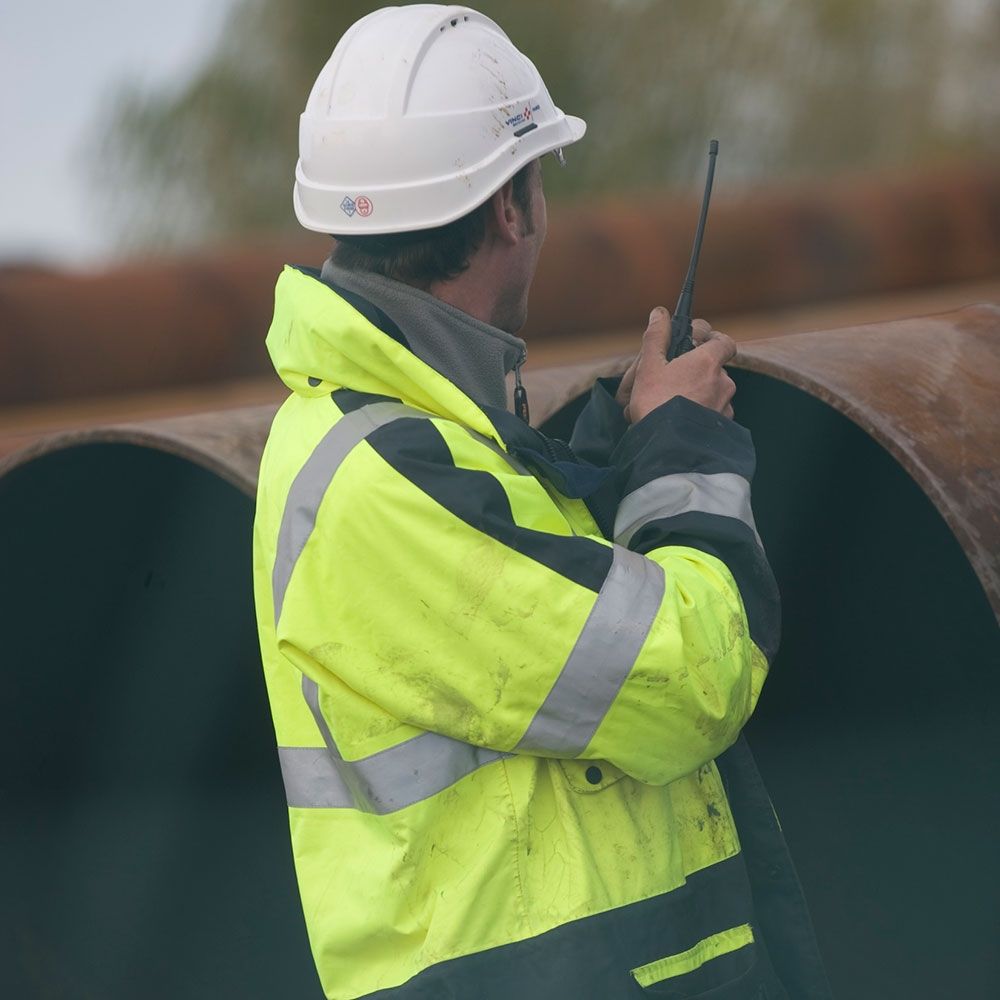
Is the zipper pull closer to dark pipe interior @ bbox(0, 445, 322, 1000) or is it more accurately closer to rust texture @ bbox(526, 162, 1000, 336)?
dark pipe interior @ bbox(0, 445, 322, 1000)

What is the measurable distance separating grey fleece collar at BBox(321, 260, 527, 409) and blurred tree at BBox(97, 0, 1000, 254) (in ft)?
36.2

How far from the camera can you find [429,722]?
145 cm

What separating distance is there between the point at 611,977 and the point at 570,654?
36cm

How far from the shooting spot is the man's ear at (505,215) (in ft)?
5.41

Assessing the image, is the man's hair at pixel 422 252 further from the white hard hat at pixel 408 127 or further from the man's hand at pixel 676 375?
the man's hand at pixel 676 375

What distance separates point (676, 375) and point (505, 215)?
10.8 inches

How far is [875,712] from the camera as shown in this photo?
2.64 m

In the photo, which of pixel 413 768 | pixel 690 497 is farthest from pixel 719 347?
pixel 413 768

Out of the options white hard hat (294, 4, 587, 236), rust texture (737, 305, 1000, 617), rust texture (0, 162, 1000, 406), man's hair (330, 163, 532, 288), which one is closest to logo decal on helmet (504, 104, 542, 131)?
white hard hat (294, 4, 587, 236)

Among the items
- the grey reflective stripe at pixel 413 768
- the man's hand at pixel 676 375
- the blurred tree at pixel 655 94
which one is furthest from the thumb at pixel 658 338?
the blurred tree at pixel 655 94

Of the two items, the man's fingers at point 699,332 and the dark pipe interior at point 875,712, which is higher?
the man's fingers at point 699,332

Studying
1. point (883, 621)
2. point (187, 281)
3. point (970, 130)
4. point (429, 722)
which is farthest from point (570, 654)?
point (970, 130)

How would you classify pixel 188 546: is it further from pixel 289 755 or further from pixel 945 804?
pixel 945 804

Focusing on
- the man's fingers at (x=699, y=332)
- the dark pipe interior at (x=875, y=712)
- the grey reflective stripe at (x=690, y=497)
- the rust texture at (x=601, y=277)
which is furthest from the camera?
the rust texture at (x=601, y=277)
